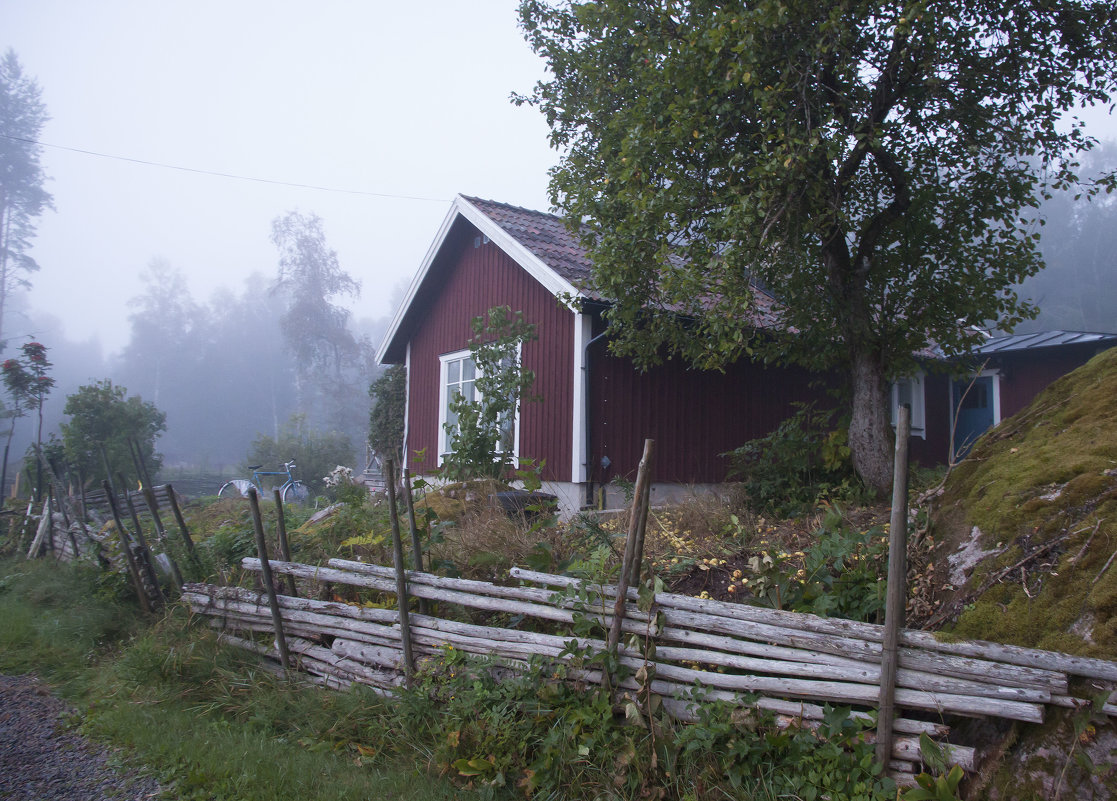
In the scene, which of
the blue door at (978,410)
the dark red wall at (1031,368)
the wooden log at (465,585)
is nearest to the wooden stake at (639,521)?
the wooden log at (465,585)

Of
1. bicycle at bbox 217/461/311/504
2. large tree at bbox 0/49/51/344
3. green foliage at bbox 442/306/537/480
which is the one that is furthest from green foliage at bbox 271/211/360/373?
green foliage at bbox 442/306/537/480

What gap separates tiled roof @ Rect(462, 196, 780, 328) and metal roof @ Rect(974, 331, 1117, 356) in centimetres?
734

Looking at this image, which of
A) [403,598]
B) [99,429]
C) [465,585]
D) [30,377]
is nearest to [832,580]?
[465,585]

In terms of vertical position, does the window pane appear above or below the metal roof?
below

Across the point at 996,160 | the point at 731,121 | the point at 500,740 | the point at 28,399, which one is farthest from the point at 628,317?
the point at 28,399

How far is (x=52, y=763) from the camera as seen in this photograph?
13.1ft

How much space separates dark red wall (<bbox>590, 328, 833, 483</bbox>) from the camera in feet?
29.8

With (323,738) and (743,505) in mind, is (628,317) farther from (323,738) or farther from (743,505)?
(323,738)

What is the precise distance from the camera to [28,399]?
13.7 meters

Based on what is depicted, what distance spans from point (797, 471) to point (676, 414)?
9.60 feet

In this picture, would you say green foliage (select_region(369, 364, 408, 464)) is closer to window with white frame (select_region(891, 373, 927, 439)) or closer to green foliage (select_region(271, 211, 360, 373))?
window with white frame (select_region(891, 373, 927, 439))

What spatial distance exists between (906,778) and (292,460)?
68.2 feet

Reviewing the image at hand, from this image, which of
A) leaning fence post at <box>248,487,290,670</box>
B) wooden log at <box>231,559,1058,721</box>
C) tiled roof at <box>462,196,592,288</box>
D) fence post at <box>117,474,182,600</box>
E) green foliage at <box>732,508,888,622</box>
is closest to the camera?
wooden log at <box>231,559,1058,721</box>

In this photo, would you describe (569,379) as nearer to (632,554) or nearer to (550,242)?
(550,242)
